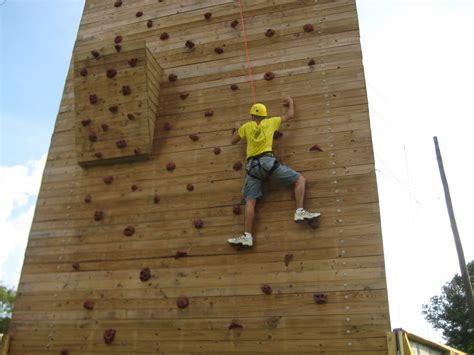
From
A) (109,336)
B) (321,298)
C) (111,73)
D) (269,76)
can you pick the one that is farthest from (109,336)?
(269,76)

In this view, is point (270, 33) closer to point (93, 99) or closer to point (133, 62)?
point (133, 62)

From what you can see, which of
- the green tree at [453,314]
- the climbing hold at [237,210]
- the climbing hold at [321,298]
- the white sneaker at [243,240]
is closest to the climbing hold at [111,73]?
the climbing hold at [237,210]

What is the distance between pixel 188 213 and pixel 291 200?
3.26 feet

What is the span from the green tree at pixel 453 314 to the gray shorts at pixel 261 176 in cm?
1903

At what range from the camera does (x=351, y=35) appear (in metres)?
4.28

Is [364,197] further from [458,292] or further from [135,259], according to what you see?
Result: [458,292]

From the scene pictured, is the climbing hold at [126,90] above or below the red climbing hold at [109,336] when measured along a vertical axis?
above

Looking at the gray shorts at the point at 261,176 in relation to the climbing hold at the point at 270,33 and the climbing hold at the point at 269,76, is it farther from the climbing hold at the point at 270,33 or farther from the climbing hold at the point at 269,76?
the climbing hold at the point at 270,33

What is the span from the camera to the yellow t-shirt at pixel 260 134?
378 cm

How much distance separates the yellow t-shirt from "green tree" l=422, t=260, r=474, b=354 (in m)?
19.2

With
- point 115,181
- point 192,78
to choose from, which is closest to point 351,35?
point 192,78

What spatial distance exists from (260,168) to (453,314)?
21.0 meters

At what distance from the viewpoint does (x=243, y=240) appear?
3.62 m

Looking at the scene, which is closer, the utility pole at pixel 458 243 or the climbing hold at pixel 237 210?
the climbing hold at pixel 237 210
